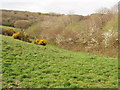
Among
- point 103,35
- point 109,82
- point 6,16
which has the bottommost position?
point 109,82

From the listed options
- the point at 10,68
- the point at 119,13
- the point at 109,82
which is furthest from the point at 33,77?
the point at 119,13

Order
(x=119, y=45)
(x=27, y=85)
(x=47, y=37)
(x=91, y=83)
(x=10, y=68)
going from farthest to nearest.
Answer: (x=47, y=37), (x=119, y=45), (x=10, y=68), (x=91, y=83), (x=27, y=85)

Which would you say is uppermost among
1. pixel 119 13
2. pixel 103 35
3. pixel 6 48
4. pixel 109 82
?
pixel 119 13

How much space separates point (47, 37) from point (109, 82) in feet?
97.8

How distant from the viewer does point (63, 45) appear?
106 feet

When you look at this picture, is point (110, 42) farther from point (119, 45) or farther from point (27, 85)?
point (27, 85)

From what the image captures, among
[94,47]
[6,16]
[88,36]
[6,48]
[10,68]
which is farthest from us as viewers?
[6,16]

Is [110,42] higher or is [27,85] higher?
[110,42]

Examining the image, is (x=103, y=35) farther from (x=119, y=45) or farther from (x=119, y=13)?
(x=119, y=13)

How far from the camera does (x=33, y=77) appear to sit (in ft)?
31.3

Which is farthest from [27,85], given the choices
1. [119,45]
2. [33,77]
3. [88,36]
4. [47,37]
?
[47,37]

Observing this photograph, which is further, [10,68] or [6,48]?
[6,48]

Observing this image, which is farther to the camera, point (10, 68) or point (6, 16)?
point (6, 16)

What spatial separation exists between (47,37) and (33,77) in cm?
2876
